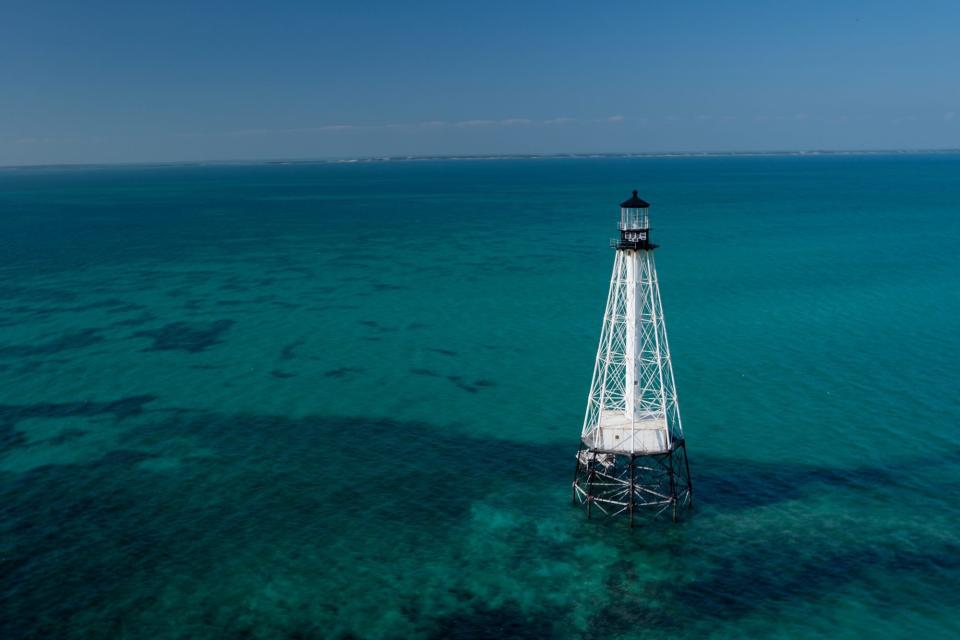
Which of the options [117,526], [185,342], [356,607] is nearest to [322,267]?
[185,342]

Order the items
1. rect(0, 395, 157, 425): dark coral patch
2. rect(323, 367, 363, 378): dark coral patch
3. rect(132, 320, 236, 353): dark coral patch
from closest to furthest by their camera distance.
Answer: rect(0, 395, 157, 425): dark coral patch, rect(323, 367, 363, 378): dark coral patch, rect(132, 320, 236, 353): dark coral patch

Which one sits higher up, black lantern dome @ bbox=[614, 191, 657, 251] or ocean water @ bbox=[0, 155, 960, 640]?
black lantern dome @ bbox=[614, 191, 657, 251]

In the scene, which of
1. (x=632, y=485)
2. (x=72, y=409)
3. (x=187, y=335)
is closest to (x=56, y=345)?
(x=187, y=335)

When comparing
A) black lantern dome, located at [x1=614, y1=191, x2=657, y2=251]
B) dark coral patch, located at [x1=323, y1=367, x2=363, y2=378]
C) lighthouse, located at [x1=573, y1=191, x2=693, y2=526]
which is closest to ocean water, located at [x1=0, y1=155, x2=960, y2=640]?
dark coral patch, located at [x1=323, y1=367, x2=363, y2=378]

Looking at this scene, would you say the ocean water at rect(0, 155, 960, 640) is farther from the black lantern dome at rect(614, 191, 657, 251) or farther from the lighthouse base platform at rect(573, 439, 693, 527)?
the black lantern dome at rect(614, 191, 657, 251)

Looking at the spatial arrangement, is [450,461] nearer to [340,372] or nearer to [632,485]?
[632,485]

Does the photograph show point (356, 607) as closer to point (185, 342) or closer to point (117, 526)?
point (117, 526)
